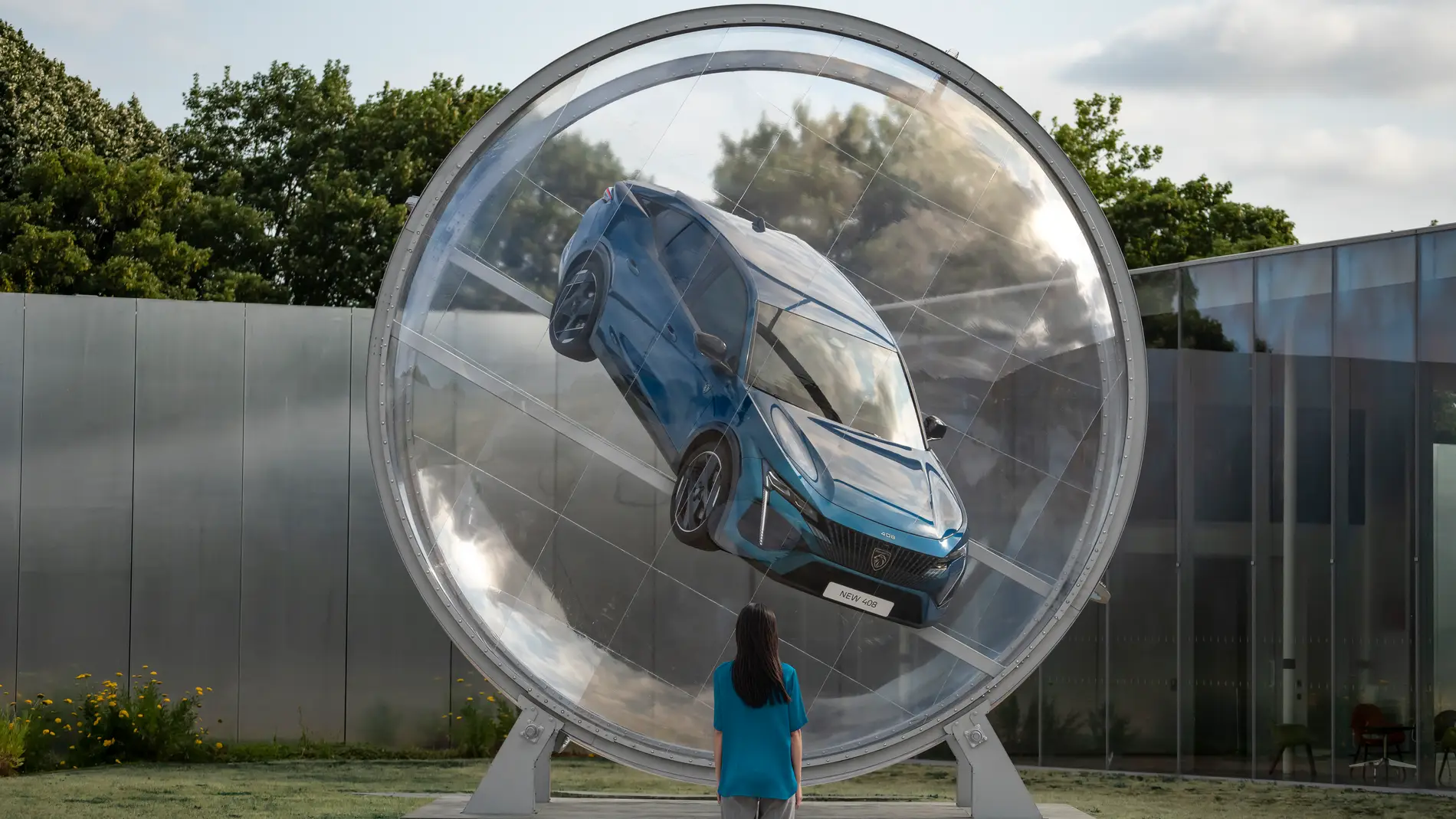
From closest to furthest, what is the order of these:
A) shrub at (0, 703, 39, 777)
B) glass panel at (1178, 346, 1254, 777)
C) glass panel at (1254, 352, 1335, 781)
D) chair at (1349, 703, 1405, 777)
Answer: shrub at (0, 703, 39, 777), chair at (1349, 703, 1405, 777), glass panel at (1254, 352, 1335, 781), glass panel at (1178, 346, 1254, 777)

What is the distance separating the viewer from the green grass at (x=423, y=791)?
9.70 m

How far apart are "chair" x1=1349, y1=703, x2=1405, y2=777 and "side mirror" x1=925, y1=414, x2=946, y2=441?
7.66 metres

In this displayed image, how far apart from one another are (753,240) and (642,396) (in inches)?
38.6

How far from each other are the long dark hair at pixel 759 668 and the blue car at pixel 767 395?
1899 millimetres

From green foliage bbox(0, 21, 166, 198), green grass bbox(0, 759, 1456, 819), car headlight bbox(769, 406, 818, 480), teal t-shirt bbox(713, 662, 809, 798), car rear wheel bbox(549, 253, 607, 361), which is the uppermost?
green foliage bbox(0, 21, 166, 198)

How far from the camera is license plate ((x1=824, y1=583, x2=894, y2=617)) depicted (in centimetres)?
723

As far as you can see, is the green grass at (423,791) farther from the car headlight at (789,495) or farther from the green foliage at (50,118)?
the green foliage at (50,118)

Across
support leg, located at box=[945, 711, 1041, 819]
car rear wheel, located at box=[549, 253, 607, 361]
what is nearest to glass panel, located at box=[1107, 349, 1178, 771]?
support leg, located at box=[945, 711, 1041, 819]

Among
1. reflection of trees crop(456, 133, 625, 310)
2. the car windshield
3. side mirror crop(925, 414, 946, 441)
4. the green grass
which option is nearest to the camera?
the car windshield

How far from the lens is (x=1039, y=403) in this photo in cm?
779

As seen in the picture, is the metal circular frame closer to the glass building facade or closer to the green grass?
the green grass

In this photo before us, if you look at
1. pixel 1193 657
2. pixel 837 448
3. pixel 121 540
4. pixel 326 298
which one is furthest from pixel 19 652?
pixel 326 298

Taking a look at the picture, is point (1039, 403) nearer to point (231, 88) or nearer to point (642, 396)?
point (642, 396)

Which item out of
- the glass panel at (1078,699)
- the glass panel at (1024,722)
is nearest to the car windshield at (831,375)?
the glass panel at (1078,699)
